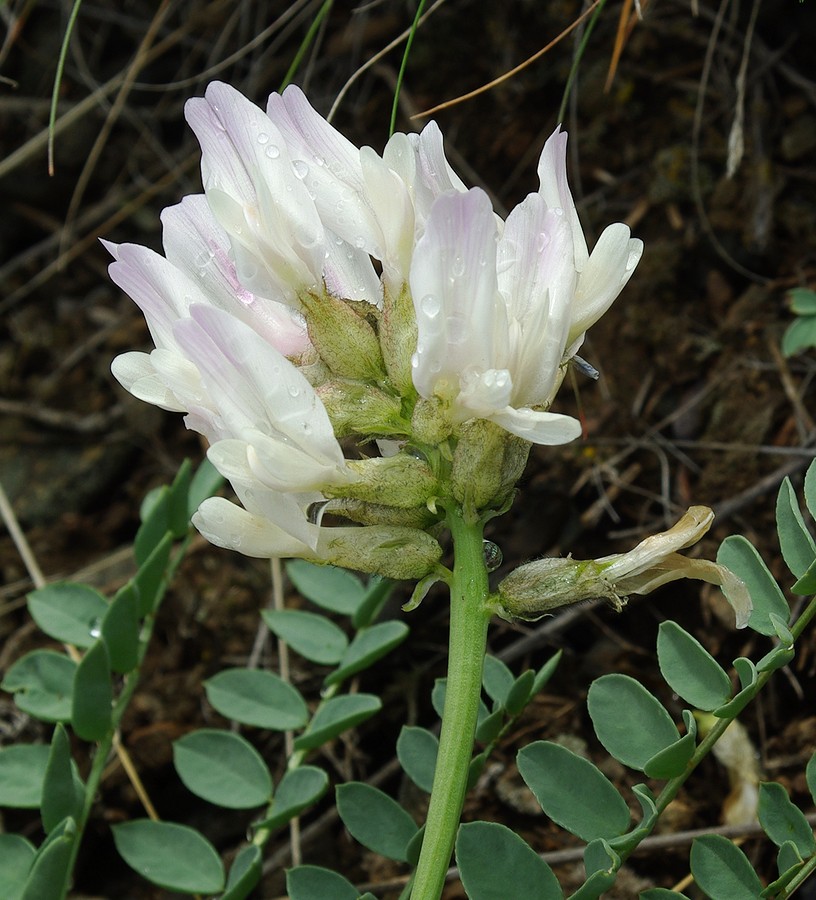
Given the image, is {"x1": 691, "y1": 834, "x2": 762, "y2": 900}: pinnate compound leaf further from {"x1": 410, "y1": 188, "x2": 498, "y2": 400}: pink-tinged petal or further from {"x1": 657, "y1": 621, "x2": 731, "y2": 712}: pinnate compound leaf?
{"x1": 410, "y1": 188, "x2": 498, "y2": 400}: pink-tinged petal

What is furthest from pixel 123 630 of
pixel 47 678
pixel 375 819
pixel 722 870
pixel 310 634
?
pixel 722 870

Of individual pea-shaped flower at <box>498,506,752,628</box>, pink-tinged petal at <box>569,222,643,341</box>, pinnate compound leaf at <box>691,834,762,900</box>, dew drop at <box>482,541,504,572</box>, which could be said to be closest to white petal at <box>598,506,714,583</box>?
individual pea-shaped flower at <box>498,506,752,628</box>

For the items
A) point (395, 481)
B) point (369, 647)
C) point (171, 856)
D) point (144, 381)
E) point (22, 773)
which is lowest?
point (171, 856)

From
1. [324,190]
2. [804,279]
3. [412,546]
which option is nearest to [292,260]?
[324,190]

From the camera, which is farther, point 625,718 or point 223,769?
point 223,769

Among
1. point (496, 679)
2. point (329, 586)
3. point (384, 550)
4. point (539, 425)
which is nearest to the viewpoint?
point (539, 425)

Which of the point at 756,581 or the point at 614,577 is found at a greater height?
the point at 614,577

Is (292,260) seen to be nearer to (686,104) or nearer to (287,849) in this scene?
(287,849)

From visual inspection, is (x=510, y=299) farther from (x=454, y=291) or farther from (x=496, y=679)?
(x=496, y=679)
